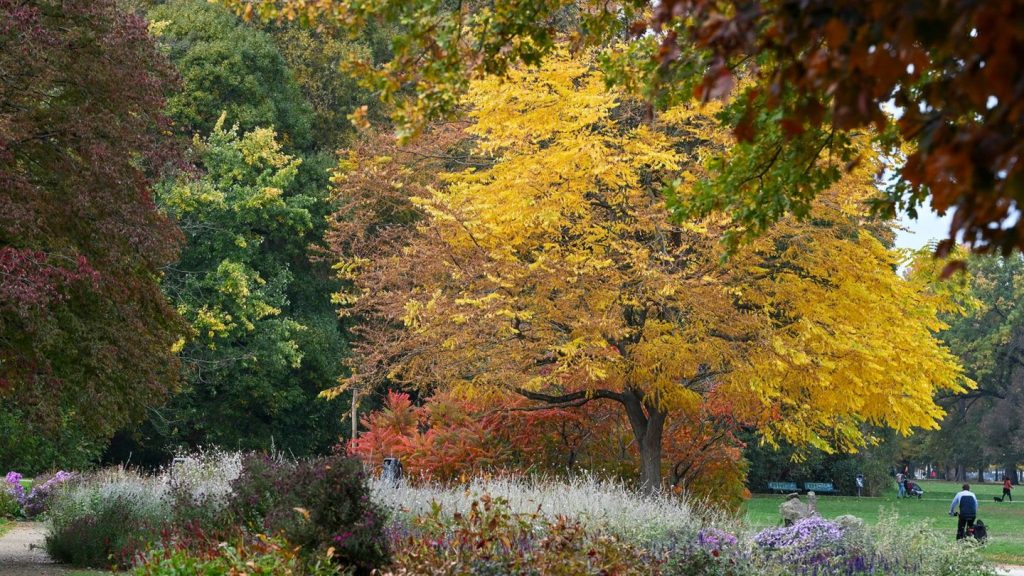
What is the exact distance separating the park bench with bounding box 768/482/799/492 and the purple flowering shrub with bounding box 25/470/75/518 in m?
29.1

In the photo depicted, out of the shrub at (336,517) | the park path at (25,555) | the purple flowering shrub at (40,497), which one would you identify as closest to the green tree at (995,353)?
the purple flowering shrub at (40,497)

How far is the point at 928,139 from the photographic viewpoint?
3324 mm

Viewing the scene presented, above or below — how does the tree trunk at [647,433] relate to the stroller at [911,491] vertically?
above

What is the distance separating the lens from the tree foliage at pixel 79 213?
12.8 m

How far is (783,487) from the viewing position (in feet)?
152

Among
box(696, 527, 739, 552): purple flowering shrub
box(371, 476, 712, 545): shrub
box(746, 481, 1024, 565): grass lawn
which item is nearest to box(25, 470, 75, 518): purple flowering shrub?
box(371, 476, 712, 545): shrub

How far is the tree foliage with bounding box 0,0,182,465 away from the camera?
12.8m

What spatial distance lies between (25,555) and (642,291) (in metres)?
9.11

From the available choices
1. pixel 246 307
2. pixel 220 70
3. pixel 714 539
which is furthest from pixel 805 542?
pixel 220 70

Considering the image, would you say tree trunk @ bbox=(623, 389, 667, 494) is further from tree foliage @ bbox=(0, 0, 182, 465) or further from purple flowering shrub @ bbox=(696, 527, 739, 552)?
tree foliage @ bbox=(0, 0, 182, 465)

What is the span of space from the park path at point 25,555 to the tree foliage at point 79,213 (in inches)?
64.6

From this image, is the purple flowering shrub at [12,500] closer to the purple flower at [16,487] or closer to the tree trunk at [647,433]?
the purple flower at [16,487]

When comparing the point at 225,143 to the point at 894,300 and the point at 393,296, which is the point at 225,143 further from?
the point at 894,300

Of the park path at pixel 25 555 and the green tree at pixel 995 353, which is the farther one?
the green tree at pixel 995 353
